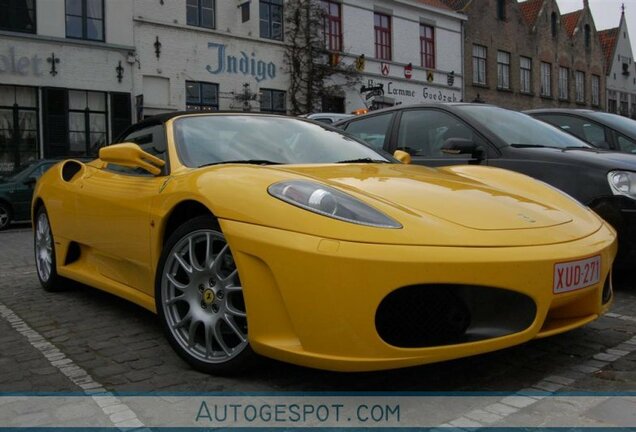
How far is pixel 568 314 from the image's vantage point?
2809 millimetres

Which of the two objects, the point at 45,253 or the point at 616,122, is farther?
the point at 616,122

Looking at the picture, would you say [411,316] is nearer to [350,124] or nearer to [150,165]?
[150,165]

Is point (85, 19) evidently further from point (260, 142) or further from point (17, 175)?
point (260, 142)

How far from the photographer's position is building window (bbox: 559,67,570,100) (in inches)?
1431

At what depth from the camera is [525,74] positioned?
1315 inches

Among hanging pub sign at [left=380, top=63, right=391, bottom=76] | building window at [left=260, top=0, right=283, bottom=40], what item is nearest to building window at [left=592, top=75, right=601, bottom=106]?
hanging pub sign at [left=380, top=63, right=391, bottom=76]

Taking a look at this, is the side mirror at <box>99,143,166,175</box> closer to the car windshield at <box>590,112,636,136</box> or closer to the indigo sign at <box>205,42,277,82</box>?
the car windshield at <box>590,112,636,136</box>

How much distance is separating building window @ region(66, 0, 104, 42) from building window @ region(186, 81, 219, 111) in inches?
120

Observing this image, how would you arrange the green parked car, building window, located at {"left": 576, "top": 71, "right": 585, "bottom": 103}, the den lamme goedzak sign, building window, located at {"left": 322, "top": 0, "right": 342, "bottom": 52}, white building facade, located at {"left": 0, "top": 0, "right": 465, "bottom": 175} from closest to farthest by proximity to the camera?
the green parked car < white building facade, located at {"left": 0, "top": 0, "right": 465, "bottom": 175} < building window, located at {"left": 322, "top": 0, "right": 342, "bottom": 52} < the den lamme goedzak sign < building window, located at {"left": 576, "top": 71, "right": 585, "bottom": 103}

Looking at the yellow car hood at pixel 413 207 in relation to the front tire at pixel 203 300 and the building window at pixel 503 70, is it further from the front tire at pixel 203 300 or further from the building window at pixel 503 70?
the building window at pixel 503 70

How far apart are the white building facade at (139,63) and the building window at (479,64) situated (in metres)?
6.46

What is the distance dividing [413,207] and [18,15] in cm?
1722

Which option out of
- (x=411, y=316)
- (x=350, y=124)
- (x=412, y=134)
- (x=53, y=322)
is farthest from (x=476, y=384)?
(x=350, y=124)

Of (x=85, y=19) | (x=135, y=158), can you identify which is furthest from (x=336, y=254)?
(x=85, y=19)
